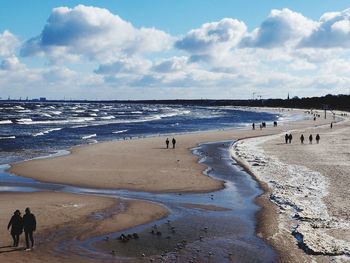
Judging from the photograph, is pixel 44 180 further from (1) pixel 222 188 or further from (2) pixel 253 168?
(2) pixel 253 168

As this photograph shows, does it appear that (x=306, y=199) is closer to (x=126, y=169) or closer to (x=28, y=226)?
(x=28, y=226)

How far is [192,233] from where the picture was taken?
52.5ft

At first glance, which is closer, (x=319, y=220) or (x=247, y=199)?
(x=319, y=220)

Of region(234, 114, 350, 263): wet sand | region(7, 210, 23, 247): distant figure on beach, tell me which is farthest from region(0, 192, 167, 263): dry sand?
region(234, 114, 350, 263): wet sand

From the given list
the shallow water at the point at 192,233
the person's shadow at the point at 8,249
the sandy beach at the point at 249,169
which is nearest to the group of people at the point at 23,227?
the person's shadow at the point at 8,249

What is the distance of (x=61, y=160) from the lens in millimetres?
33844

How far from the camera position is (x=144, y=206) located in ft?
64.9

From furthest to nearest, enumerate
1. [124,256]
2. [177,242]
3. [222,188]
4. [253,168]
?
[253,168]
[222,188]
[177,242]
[124,256]

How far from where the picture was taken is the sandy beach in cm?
1695

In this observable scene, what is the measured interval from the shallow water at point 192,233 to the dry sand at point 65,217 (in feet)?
1.70

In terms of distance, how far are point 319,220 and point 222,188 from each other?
7.43m

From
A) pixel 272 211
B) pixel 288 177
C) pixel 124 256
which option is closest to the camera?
pixel 124 256

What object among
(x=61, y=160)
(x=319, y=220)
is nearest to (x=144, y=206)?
(x=319, y=220)

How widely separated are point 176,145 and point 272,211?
26701mm
